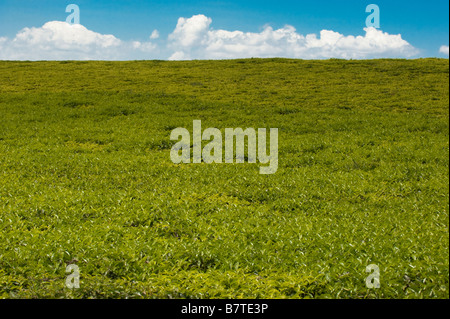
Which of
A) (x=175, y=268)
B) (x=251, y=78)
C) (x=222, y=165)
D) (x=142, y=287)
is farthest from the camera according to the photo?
(x=251, y=78)

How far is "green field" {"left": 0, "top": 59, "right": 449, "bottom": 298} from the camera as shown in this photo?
640 cm

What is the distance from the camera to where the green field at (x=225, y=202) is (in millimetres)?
6402

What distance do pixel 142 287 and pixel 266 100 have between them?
2558 centimetres

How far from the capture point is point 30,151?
17.4m

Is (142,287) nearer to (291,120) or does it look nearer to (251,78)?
(291,120)

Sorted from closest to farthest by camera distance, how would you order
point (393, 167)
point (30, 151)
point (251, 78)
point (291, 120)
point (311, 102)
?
1. point (393, 167)
2. point (30, 151)
3. point (291, 120)
4. point (311, 102)
5. point (251, 78)

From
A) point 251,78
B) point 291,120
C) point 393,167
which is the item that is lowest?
point 393,167

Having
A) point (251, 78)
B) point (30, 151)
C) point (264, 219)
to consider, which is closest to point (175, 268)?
point (264, 219)

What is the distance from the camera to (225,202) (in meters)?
11.3

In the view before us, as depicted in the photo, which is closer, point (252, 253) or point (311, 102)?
point (252, 253)

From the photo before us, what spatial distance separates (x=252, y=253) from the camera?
7.48 metres

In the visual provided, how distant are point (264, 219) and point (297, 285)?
348cm
